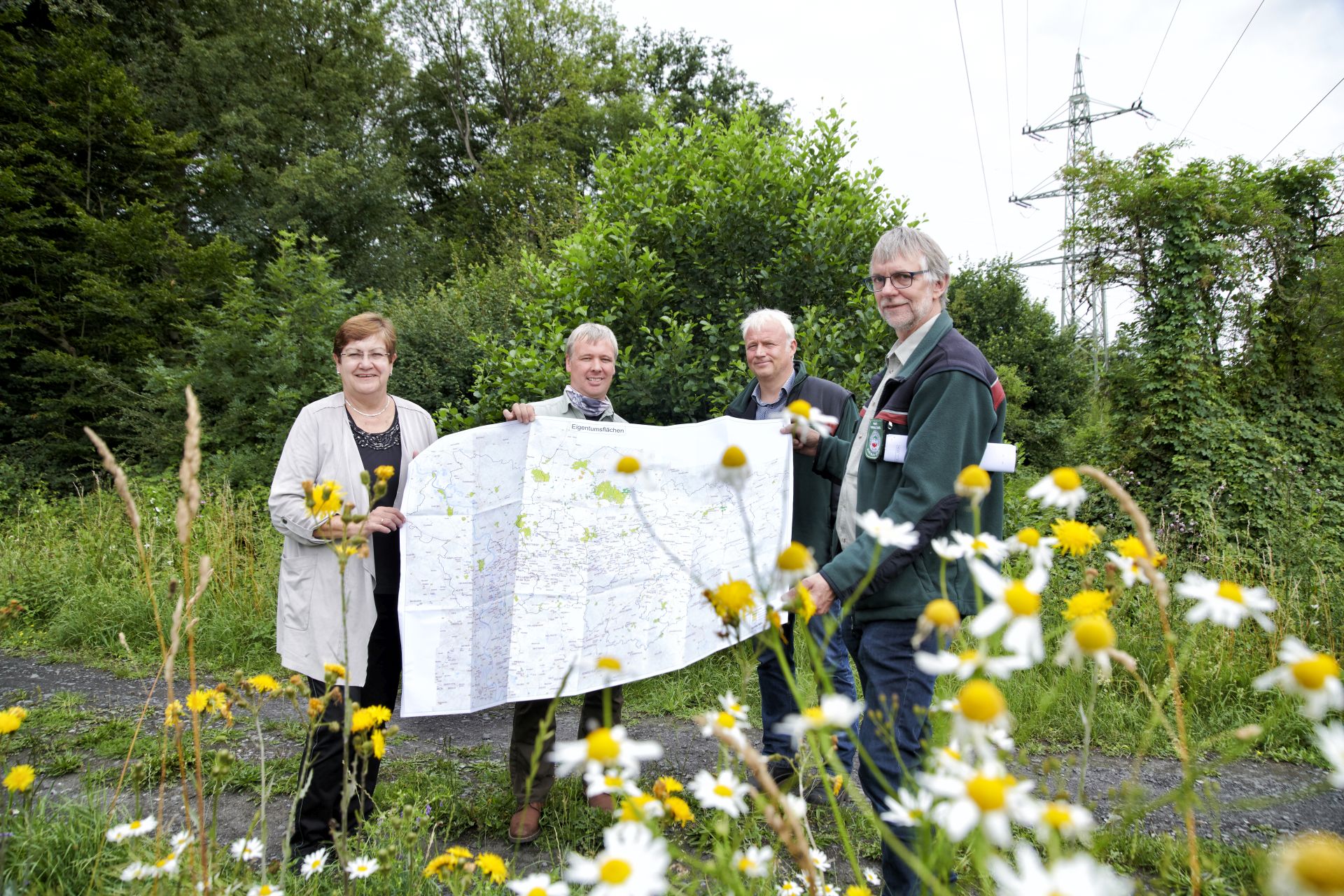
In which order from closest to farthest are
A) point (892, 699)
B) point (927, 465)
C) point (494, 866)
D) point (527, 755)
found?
1. point (494, 866)
2. point (892, 699)
3. point (927, 465)
4. point (527, 755)

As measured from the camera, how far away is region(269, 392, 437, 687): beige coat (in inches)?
103

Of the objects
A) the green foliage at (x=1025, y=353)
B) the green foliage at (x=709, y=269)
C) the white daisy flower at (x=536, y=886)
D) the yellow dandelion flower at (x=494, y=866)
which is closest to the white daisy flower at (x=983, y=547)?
the white daisy flower at (x=536, y=886)

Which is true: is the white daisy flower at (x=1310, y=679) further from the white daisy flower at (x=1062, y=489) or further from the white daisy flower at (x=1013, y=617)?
the white daisy flower at (x=1062, y=489)

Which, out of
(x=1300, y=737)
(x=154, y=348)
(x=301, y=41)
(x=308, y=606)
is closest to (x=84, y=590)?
(x=308, y=606)

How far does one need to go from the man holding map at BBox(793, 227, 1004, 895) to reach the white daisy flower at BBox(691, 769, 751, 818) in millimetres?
803

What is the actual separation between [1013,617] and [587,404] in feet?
8.36

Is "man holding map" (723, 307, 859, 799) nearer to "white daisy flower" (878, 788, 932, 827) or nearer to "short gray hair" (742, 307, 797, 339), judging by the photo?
"short gray hair" (742, 307, 797, 339)

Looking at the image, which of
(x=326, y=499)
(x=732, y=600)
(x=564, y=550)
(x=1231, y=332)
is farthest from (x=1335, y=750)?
(x=1231, y=332)

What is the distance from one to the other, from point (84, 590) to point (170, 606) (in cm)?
113

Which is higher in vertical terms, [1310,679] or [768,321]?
[768,321]

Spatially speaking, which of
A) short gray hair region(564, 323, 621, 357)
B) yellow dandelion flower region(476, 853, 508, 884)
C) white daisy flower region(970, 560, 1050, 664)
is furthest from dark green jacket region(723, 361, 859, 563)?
white daisy flower region(970, 560, 1050, 664)

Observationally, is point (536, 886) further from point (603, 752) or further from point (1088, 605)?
point (1088, 605)

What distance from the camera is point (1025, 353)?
1625 cm

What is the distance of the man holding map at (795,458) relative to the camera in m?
3.23
